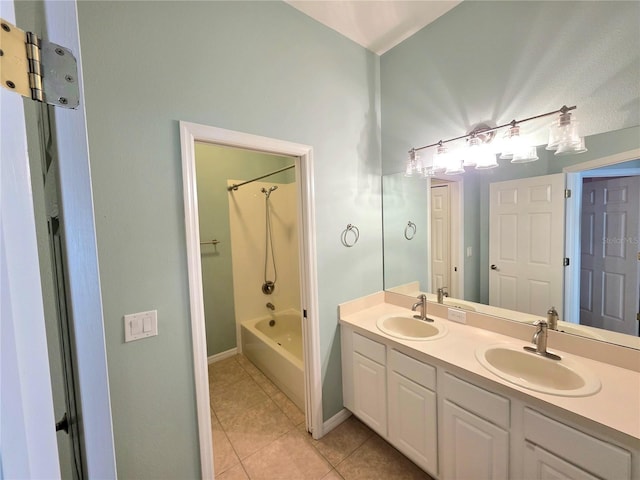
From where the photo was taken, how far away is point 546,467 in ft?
3.39

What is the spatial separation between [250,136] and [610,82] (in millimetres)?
1818

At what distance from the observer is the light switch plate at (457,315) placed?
5.77 feet

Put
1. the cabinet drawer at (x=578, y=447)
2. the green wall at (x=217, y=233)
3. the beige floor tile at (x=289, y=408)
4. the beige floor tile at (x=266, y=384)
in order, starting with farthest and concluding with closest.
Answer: the green wall at (x=217, y=233) < the beige floor tile at (x=266, y=384) < the beige floor tile at (x=289, y=408) < the cabinet drawer at (x=578, y=447)

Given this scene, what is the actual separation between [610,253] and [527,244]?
34 centimetres

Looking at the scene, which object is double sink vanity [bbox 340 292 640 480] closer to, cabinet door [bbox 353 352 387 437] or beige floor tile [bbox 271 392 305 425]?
cabinet door [bbox 353 352 387 437]

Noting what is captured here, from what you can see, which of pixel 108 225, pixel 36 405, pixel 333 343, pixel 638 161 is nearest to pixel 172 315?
pixel 108 225

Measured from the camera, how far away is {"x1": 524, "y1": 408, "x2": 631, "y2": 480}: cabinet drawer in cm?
89

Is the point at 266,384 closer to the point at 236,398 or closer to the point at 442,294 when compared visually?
the point at 236,398

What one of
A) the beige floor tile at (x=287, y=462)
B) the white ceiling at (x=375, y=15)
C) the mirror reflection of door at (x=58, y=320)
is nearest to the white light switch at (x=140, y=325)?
the mirror reflection of door at (x=58, y=320)

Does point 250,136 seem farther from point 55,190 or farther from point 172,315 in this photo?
point 55,190

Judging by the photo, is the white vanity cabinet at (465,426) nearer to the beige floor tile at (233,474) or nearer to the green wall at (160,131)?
the beige floor tile at (233,474)

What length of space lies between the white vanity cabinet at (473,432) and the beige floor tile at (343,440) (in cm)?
64

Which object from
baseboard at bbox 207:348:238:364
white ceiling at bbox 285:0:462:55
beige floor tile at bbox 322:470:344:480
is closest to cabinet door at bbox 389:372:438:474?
beige floor tile at bbox 322:470:344:480

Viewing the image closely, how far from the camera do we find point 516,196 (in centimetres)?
161
